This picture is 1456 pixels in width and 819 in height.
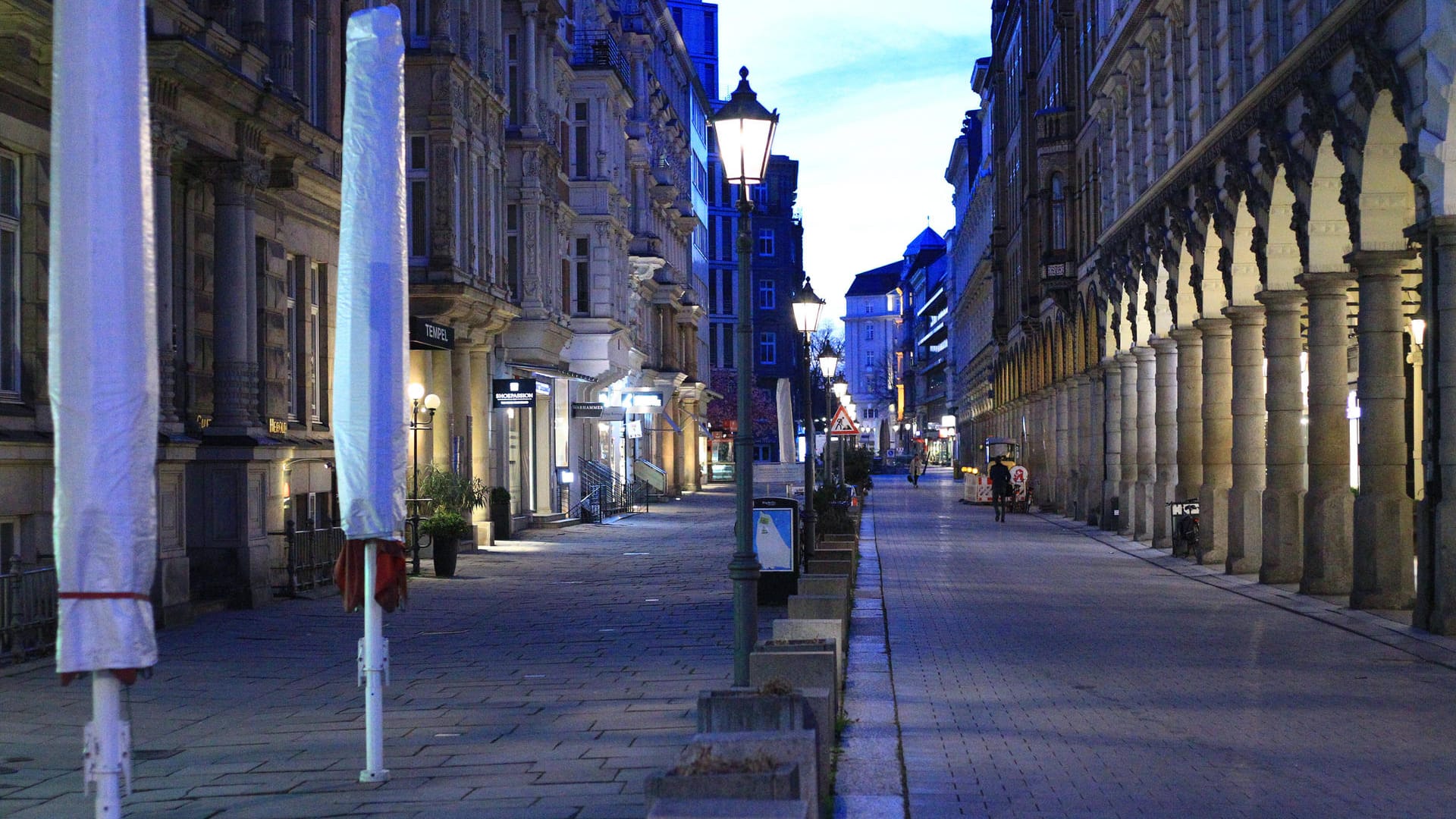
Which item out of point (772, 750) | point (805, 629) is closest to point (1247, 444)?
point (805, 629)

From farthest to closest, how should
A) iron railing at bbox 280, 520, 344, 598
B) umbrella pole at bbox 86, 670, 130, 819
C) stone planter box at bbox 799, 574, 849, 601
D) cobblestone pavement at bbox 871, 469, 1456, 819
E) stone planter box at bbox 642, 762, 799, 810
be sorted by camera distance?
iron railing at bbox 280, 520, 344, 598 → stone planter box at bbox 799, 574, 849, 601 → cobblestone pavement at bbox 871, 469, 1456, 819 → stone planter box at bbox 642, 762, 799, 810 → umbrella pole at bbox 86, 670, 130, 819

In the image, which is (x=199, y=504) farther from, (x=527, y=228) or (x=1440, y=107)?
(x=527, y=228)

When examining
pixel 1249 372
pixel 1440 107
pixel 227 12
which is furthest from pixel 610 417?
pixel 1440 107

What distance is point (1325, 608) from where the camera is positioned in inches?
750

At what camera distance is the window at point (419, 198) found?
31.2m

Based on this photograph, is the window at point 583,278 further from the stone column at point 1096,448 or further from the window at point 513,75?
the stone column at point 1096,448

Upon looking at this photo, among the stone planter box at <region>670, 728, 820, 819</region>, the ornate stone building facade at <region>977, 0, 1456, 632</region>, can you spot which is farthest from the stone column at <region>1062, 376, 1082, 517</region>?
the stone planter box at <region>670, 728, 820, 819</region>

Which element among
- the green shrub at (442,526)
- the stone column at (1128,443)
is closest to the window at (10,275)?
the green shrub at (442,526)

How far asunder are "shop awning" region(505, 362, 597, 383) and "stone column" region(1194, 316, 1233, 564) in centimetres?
1651

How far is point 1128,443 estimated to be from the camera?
3750 centimetres

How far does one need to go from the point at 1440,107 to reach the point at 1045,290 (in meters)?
34.1

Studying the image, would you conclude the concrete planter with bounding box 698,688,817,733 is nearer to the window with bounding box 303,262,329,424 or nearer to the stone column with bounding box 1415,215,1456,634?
the stone column with bounding box 1415,215,1456,634

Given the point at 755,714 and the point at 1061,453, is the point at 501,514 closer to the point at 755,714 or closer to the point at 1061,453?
the point at 1061,453

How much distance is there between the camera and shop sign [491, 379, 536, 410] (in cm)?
3428
